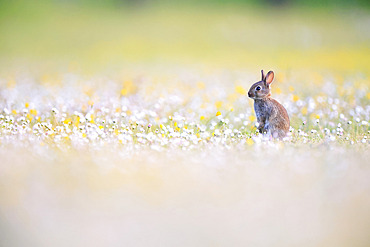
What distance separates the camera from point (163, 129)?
4246mm

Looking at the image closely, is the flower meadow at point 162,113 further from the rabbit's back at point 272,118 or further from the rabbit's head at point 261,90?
the rabbit's head at point 261,90

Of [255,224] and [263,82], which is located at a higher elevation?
[263,82]

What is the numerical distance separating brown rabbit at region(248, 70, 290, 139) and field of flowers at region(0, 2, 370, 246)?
0.13 meters

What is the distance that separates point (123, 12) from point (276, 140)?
3.15 m

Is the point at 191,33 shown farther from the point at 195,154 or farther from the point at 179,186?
the point at 179,186

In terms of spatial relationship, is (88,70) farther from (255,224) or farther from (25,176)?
(255,224)

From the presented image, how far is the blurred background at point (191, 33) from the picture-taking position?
5023 millimetres

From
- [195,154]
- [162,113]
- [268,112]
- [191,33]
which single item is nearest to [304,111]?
[268,112]

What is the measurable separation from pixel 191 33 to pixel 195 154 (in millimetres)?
3951

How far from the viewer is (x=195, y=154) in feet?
11.0

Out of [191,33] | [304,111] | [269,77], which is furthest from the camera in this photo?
[191,33]

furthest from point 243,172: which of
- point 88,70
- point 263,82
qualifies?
point 88,70

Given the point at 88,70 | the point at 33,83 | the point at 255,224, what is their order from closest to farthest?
the point at 255,224, the point at 33,83, the point at 88,70

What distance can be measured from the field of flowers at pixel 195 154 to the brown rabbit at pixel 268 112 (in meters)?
0.13
